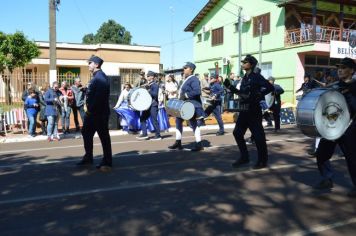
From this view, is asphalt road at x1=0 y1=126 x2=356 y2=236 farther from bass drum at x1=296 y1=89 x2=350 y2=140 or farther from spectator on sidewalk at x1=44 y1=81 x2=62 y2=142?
spectator on sidewalk at x1=44 y1=81 x2=62 y2=142

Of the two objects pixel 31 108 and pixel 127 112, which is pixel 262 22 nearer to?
pixel 127 112

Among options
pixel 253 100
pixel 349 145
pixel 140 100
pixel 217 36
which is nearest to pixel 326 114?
pixel 349 145

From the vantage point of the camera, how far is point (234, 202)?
5.77 m

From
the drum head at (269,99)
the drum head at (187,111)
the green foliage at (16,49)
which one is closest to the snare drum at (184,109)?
the drum head at (187,111)

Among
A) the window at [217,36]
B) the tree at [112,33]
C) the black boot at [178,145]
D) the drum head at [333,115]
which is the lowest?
the black boot at [178,145]

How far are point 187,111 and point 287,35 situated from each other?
2357cm

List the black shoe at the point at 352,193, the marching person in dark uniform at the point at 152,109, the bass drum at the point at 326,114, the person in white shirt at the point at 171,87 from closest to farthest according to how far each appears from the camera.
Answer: the bass drum at the point at 326,114, the black shoe at the point at 352,193, the marching person in dark uniform at the point at 152,109, the person in white shirt at the point at 171,87

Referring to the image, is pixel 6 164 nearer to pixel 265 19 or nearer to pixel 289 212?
pixel 289 212

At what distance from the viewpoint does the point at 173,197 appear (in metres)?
6.04

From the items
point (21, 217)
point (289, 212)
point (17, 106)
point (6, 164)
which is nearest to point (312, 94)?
point (289, 212)

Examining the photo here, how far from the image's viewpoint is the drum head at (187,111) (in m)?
9.52

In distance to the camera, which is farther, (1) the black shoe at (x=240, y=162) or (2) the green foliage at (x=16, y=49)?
(2) the green foliage at (x=16, y=49)

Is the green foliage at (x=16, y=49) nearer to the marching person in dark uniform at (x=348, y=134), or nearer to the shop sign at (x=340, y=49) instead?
the shop sign at (x=340, y=49)

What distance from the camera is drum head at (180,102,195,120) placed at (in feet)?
31.2
